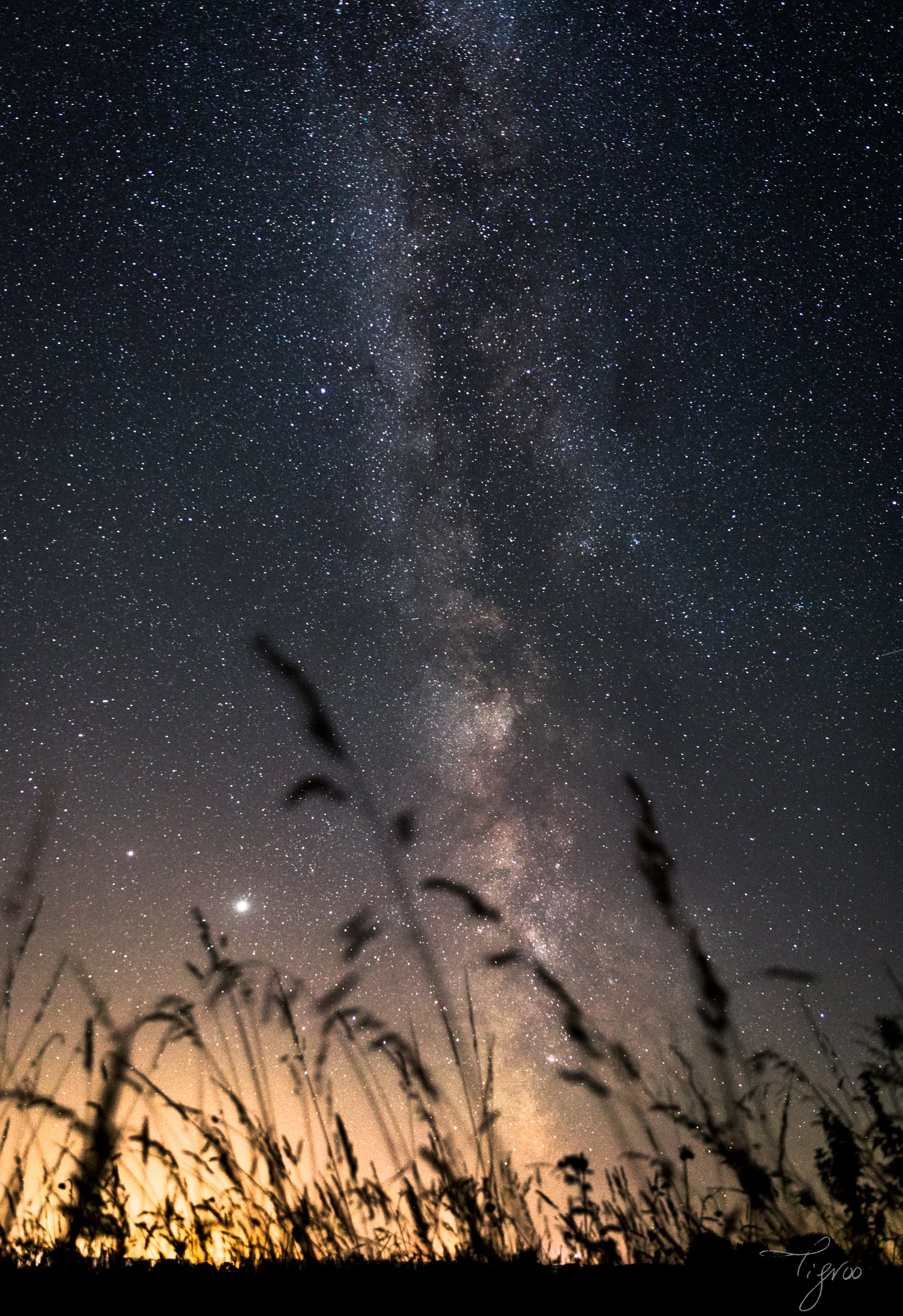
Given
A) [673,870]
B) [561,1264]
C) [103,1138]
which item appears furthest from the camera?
[673,870]

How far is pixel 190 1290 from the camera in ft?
6.61

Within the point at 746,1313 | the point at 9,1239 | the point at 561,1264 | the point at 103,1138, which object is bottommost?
the point at 746,1313

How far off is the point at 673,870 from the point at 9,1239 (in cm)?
245

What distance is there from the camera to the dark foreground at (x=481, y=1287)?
5.69 feet

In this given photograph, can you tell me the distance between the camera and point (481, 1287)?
76.0 inches

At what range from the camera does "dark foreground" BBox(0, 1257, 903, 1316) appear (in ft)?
5.69

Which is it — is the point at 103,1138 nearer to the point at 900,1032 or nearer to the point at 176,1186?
the point at 176,1186

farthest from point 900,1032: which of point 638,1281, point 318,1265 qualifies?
point 318,1265
